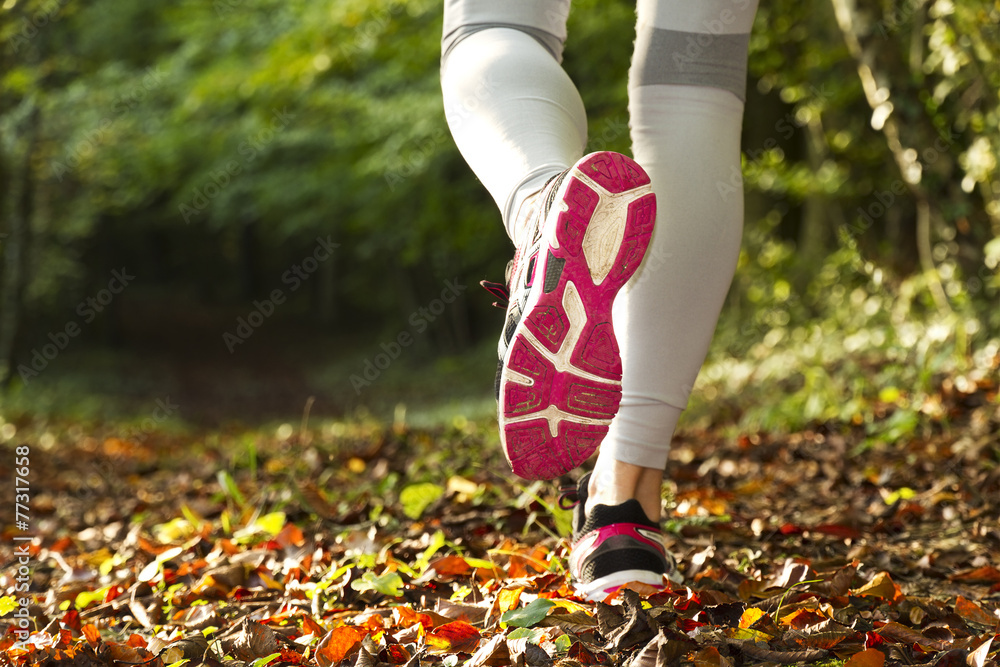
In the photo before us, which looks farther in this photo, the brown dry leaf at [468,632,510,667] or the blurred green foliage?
the blurred green foliage

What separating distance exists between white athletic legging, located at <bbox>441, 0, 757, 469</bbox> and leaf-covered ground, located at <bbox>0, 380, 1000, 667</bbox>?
328mm

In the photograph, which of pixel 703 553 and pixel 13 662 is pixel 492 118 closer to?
pixel 703 553

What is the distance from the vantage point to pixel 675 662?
3.40 ft

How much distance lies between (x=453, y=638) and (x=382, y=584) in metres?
0.29

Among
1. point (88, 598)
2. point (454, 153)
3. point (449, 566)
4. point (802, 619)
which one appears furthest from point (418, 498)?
point (454, 153)

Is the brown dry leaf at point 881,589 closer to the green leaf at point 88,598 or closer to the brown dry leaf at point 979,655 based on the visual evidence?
the brown dry leaf at point 979,655

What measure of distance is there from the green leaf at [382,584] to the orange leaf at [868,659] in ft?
2.39

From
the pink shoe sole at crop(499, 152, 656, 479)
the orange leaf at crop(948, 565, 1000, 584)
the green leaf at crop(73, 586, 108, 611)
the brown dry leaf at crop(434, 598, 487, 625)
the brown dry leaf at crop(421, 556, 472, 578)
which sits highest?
the pink shoe sole at crop(499, 152, 656, 479)

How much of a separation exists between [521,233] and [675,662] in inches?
24.7

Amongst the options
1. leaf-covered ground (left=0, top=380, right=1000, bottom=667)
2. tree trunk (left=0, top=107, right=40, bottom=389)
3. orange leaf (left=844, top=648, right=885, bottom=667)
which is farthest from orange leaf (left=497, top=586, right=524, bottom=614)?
tree trunk (left=0, top=107, right=40, bottom=389)

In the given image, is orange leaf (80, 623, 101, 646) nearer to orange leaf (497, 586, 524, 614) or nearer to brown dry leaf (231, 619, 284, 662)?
brown dry leaf (231, 619, 284, 662)

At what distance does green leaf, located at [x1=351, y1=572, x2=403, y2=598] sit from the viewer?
143 cm

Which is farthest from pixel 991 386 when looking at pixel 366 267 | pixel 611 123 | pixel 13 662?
pixel 366 267

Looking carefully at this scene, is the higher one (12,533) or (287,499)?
(287,499)
